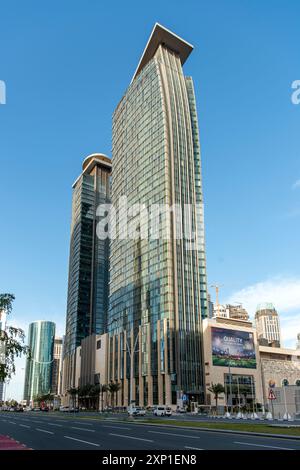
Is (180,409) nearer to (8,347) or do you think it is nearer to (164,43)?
(8,347)

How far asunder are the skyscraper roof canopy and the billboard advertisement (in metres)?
92.9

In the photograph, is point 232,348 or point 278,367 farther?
point 278,367

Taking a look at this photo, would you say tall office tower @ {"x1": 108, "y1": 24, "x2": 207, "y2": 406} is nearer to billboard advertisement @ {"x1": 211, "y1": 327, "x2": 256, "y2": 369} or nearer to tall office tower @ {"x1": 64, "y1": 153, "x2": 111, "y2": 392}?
billboard advertisement @ {"x1": 211, "y1": 327, "x2": 256, "y2": 369}

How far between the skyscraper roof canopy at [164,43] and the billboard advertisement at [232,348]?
9291 centimetres

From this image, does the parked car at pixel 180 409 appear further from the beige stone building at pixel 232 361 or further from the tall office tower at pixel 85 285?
the tall office tower at pixel 85 285

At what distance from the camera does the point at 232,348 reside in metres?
113

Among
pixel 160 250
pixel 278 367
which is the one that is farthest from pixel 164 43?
pixel 278 367

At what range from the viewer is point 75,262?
195250 mm

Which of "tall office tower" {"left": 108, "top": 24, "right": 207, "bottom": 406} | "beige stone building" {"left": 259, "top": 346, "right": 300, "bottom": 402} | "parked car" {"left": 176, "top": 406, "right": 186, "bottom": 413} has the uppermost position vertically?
"tall office tower" {"left": 108, "top": 24, "right": 207, "bottom": 406}

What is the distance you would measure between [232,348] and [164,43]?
99.2 metres

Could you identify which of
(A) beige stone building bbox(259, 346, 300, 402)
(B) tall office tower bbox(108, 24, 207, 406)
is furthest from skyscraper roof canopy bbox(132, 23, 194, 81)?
(A) beige stone building bbox(259, 346, 300, 402)

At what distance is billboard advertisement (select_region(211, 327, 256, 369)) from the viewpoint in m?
109
